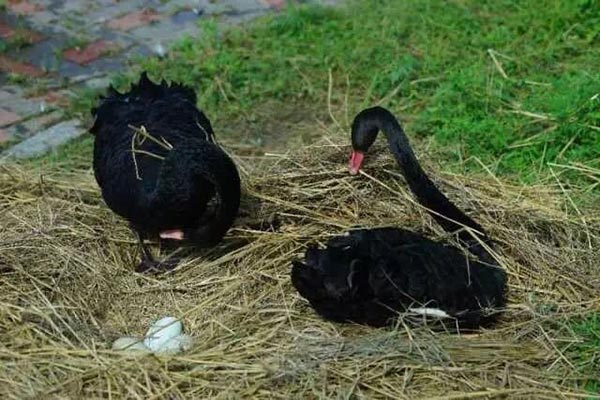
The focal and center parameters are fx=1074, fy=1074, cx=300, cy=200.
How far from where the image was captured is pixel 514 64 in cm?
612

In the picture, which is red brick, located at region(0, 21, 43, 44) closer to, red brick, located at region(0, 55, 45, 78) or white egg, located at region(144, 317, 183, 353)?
red brick, located at region(0, 55, 45, 78)

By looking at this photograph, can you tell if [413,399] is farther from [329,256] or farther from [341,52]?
[341,52]

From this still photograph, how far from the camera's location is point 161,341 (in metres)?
3.75

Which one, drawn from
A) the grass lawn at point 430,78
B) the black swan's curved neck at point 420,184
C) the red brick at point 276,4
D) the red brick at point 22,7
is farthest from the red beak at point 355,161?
the red brick at point 22,7

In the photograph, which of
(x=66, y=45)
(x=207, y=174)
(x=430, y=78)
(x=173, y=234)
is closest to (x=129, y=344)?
(x=173, y=234)

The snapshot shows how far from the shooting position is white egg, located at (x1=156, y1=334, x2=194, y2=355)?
12.1 feet

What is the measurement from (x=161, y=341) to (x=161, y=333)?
2.3 inches

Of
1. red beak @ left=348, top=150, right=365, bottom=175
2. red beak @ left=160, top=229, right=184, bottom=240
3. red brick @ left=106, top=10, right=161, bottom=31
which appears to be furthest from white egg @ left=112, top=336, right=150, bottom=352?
red brick @ left=106, top=10, right=161, bottom=31

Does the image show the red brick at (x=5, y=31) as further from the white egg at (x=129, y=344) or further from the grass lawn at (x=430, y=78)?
the white egg at (x=129, y=344)

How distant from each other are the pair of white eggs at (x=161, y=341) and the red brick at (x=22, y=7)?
367cm

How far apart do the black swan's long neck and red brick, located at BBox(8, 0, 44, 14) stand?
11.0 feet

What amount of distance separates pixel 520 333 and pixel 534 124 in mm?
1924

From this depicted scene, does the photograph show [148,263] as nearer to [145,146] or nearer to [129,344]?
[145,146]

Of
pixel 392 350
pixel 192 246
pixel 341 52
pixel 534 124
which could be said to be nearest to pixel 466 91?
pixel 534 124
